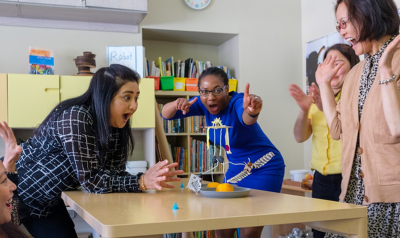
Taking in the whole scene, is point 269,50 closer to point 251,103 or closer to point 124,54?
point 124,54

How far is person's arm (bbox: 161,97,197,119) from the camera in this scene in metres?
2.35

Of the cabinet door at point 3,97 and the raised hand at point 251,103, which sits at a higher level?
the cabinet door at point 3,97

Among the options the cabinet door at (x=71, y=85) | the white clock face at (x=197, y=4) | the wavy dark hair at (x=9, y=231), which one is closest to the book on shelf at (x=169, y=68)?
the white clock face at (x=197, y=4)

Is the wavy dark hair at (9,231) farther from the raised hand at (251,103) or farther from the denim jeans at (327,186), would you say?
the denim jeans at (327,186)

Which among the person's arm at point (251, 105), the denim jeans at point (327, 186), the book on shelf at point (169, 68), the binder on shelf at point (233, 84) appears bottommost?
the denim jeans at point (327, 186)

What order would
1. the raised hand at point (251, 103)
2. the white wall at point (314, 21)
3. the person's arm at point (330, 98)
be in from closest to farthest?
1. the person's arm at point (330, 98)
2. the raised hand at point (251, 103)
3. the white wall at point (314, 21)

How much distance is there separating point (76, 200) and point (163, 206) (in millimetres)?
374

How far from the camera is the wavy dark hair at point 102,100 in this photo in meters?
1.82

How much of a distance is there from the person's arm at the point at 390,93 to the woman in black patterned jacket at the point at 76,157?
83 cm

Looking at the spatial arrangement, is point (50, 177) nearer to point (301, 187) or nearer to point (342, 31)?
point (342, 31)

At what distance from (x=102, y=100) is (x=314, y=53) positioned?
116 inches

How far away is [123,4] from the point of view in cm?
353

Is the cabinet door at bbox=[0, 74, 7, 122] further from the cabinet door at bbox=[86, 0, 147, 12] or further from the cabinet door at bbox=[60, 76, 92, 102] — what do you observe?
the cabinet door at bbox=[86, 0, 147, 12]

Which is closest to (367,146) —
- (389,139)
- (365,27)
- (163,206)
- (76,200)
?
(389,139)
